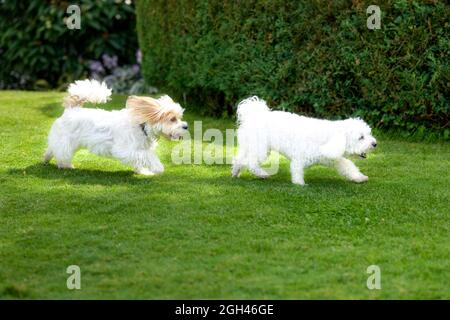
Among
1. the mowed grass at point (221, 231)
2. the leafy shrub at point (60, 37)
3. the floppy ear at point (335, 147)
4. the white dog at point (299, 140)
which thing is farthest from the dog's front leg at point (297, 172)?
the leafy shrub at point (60, 37)

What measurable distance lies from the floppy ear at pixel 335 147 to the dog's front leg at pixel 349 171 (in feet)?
1.38

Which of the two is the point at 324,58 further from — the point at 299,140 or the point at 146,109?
the point at 146,109

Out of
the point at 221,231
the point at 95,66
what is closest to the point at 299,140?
the point at 221,231

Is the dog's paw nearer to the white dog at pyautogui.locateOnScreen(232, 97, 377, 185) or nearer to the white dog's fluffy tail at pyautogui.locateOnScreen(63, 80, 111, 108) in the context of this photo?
the white dog at pyautogui.locateOnScreen(232, 97, 377, 185)

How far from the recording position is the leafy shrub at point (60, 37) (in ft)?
58.0

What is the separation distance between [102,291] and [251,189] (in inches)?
106

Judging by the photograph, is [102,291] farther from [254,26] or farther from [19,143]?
[254,26]

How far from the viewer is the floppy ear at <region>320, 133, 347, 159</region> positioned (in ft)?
25.6

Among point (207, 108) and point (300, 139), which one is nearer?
point (300, 139)

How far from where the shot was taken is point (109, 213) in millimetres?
7250

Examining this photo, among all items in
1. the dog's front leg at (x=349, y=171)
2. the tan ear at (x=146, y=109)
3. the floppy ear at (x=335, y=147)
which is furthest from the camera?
the tan ear at (x=146, y=109)

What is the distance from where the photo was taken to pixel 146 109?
28.0ft

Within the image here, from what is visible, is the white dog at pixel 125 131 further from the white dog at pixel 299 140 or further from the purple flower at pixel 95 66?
the purple flower at pixel 95 66
